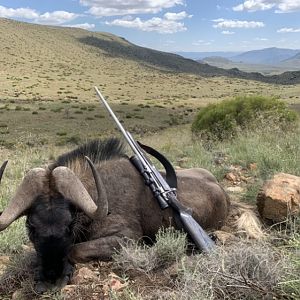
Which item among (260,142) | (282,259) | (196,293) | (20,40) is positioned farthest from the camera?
(20,40)

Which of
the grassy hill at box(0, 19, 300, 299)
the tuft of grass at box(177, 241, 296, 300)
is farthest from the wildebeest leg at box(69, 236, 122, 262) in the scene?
the tuft of grass at box(177, 241, 296, 300)

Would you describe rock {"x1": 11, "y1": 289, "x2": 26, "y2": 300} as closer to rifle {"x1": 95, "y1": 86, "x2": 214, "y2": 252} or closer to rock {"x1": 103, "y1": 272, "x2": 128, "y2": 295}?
rock {"x1": 103, "y1": 272, "x2": 128, "y2": 295}

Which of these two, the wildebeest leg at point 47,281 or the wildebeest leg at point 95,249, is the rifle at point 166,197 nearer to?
the wildebeest leg at point 95,249

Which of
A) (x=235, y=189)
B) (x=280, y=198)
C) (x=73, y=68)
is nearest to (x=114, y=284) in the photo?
(x=280, y=198)

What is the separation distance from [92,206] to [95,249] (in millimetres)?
556

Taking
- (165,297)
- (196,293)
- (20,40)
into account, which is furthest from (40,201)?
(20,40)

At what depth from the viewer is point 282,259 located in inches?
135

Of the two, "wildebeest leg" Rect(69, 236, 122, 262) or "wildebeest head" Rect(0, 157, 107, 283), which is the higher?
"wildebeest head" Rect(0, 157, 107, 283)

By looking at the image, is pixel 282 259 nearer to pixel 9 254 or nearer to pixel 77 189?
pixel 77 189

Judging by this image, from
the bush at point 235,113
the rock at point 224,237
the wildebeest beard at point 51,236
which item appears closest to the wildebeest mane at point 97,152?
the wildebeest beard at point 51,236

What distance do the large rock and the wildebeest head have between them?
2389 millimetres

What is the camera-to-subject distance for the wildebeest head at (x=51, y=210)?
410cm

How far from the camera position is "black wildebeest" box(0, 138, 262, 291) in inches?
163

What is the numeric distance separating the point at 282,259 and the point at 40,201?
2128 millimetres
